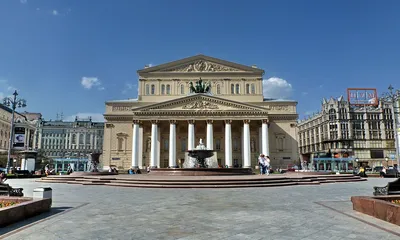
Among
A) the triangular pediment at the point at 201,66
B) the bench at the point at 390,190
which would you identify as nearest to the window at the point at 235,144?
the triangular pediment at the point at 201,66

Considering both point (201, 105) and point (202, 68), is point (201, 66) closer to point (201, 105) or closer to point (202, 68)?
point (202, 68)

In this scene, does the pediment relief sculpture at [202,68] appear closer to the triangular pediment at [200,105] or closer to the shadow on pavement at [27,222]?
the triangular pediment at [200,105]

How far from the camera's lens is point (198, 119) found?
5225 cm

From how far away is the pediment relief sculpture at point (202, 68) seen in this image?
61.0 meters

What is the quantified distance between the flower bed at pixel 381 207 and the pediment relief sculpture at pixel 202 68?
5293 cm

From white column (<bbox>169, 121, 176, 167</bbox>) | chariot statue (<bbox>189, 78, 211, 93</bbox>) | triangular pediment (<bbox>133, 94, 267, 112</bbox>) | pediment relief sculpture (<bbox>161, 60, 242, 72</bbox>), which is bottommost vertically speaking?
white column (<bbox>169, 121, 176, 167</bbox>)

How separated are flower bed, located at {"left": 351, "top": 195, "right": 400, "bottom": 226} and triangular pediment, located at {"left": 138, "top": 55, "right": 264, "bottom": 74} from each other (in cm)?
5295

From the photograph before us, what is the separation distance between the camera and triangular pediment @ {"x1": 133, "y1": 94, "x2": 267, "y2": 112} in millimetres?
52000

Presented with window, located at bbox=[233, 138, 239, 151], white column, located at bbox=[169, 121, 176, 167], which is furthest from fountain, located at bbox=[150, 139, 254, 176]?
window, located at bbox=[233, 138, 239, 151]

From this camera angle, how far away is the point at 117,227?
754 centimetres

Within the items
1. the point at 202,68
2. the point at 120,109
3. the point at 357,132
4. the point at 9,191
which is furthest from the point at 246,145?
the point at 357,132

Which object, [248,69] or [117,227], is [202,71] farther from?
[117,227]

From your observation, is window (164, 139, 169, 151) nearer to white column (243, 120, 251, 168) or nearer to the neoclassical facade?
the neoclassical facade

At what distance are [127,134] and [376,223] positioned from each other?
2084 inches
